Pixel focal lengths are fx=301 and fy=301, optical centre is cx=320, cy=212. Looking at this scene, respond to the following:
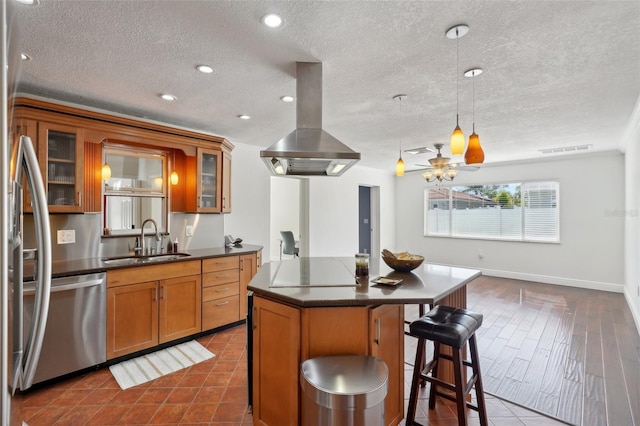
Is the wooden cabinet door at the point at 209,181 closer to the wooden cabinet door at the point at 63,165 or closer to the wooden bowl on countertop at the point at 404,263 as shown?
the wooden cabinet door at the point at 63,165

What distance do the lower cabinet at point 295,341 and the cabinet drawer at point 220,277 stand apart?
1.73m

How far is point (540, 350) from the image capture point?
3117mm

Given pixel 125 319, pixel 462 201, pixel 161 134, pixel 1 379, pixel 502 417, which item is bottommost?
pixel 502 417

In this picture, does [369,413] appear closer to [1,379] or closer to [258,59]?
[1,379]

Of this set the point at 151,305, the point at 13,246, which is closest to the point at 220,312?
the point at 151,305

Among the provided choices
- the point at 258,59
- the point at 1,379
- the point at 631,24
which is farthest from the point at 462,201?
the point at 1,379

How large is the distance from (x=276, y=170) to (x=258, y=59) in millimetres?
899

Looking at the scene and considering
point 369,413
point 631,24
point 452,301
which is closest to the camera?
point 369,413

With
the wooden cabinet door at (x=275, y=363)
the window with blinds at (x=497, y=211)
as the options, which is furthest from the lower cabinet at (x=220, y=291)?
the window with blinds at (x=497, y=211)

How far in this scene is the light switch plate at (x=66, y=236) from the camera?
9.57 ft

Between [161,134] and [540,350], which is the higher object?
[161,134]

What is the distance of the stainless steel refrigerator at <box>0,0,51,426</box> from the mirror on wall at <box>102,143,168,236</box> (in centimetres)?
259

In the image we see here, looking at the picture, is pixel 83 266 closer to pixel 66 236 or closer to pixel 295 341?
pixel 66 236

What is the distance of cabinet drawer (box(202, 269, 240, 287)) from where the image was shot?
3391 millimetres
